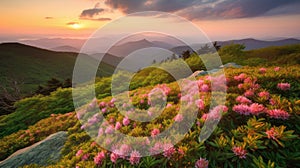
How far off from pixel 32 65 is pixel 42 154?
14644cm

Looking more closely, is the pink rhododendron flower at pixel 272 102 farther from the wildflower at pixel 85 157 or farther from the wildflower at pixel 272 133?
the wildflower at pixel 85 157

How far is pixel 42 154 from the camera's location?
625cm

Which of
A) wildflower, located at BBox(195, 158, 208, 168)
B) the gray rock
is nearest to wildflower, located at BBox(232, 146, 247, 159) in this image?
wildflower, located at BBox(195, 158, 208, 168)

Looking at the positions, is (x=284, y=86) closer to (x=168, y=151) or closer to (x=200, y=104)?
(x=200, y=104)

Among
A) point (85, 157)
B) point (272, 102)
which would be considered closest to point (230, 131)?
point (272, 102)

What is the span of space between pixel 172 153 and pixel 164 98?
235 centimetres

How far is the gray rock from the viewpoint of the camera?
5914 millimetres

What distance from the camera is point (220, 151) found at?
303 centimetres

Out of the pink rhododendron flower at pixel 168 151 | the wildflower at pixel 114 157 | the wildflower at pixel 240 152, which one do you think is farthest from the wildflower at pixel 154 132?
the wildflower at pixel 240 152

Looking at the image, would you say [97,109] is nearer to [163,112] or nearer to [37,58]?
[163,112]

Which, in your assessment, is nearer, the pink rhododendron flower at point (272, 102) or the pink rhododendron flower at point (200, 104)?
the pink rhododendron flower at point (272, 102)

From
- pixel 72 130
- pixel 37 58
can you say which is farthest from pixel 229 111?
pixel 37 58

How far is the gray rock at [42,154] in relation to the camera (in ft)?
19.4

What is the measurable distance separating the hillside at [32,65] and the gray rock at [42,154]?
4431 inches
